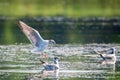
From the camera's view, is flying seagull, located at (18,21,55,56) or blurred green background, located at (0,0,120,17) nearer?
flying seagull, located at (18,21,55,56)

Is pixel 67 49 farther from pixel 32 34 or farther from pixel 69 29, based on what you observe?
pixel 69 29

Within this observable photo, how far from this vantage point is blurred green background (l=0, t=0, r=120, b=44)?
38562 millimetres

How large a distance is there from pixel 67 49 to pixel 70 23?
18908 mm

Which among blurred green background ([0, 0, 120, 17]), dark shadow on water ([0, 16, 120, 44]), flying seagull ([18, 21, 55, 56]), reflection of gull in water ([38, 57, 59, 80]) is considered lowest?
reflection of gull in water ([38, 57, 59, 80])

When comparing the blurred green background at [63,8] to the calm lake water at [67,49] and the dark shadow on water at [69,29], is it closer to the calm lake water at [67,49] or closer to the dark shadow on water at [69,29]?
the dark shadow on water at [69,29]

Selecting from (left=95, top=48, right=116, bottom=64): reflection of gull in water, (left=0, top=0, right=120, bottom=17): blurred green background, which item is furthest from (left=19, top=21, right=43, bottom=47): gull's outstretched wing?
(left=0, top=0, right=120, bottom=17): blurred green background

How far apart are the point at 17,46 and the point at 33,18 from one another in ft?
75.0

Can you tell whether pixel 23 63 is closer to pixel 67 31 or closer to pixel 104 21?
pixel 67 31

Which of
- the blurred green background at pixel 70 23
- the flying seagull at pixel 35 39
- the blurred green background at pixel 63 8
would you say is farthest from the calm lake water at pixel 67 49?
the blurred green background at pixel 63 8

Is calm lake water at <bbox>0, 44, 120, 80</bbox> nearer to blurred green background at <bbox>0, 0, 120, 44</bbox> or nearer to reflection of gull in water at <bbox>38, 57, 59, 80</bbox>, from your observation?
reflection of gull in water at <bbox>38, 57, 59, 80</bbox>

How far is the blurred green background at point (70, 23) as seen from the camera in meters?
38.6

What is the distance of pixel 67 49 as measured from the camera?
3184 centimetres

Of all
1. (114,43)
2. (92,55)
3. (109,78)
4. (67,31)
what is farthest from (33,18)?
(109,78)


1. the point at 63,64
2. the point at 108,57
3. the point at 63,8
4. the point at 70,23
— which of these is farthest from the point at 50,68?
the point at 63,8
